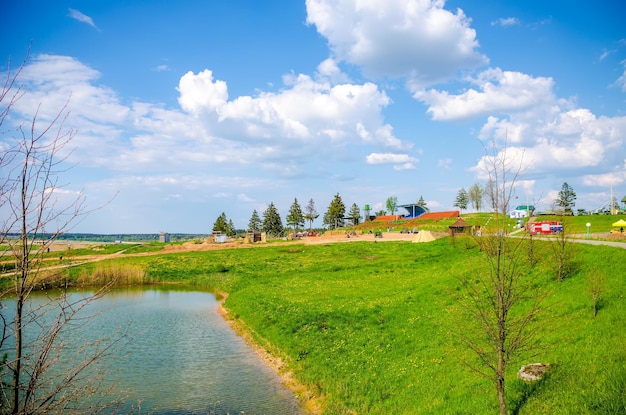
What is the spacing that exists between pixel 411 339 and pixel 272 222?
124 m

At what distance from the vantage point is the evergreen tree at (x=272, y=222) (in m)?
144

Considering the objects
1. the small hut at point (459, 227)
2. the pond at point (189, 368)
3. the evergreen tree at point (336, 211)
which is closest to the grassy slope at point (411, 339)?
the pond at point (189, 368)

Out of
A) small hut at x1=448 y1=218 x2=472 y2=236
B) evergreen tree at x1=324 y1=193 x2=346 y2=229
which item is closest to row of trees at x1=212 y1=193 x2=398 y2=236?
evergreen tree at x1=324 y1=193 x2=346 y2=229

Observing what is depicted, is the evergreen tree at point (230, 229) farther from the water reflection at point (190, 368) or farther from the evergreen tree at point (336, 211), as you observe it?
the water reflection at point (190, 368)

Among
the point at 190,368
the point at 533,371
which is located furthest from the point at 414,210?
the point at 533,371

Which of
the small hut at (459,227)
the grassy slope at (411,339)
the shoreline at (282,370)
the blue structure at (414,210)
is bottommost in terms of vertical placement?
the shoreline at (282,370)

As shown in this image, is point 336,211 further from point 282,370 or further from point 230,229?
point 282,370

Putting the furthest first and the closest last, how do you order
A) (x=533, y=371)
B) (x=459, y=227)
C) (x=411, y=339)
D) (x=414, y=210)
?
(x=414, y=210), (x=459, y=227), (x=411, y=339), (x=533, y=371)

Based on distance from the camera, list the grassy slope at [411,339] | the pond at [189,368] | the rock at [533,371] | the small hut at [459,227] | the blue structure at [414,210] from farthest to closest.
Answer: the blue structure at [414,210] < the small hut at [459,227] < the pond at [189,368] < the rock at [533,371] < the grassy slope at [411,339]

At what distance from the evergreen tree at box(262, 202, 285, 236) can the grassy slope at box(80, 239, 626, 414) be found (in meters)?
97.5

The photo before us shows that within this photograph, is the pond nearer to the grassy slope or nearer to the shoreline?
the shoreline

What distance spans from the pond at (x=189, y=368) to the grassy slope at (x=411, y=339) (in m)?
1.99

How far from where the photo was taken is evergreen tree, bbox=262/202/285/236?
5669 inches

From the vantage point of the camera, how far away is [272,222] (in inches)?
5684
